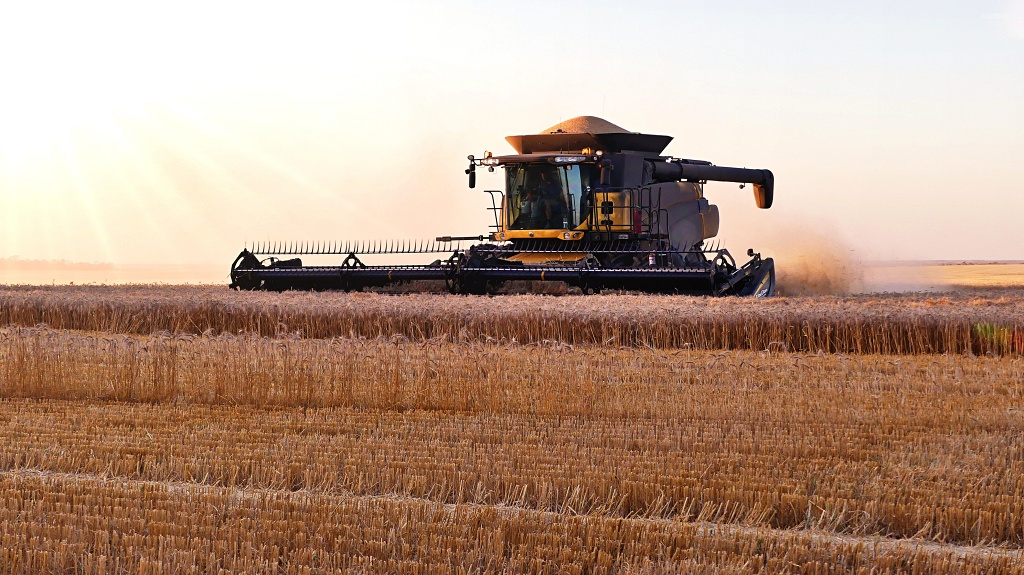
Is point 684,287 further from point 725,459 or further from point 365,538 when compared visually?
point 365,538

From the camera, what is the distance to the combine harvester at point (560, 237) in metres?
18.5

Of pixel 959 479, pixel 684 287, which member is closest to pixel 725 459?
pixel 959 479

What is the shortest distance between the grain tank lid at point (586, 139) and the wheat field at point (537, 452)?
6038mm

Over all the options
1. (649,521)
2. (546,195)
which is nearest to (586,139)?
(546,195)

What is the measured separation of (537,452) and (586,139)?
13089 mm

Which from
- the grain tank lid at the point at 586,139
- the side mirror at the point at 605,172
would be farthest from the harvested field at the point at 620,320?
the grain tank lid at the point at 586,139

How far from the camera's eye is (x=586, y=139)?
19703 millimetres

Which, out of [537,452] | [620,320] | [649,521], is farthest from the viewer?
[620,320]

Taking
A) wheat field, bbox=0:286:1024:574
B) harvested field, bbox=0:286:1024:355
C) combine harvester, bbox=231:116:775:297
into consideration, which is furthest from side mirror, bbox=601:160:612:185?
wheat field, bbox=0:286:1024:574

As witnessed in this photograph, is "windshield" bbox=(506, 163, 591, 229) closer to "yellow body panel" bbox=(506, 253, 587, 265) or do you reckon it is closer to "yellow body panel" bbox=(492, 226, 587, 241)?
"yellow body panel" bbox=(492, 226, 587, 241)

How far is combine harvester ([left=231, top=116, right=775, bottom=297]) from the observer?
60.6 feet

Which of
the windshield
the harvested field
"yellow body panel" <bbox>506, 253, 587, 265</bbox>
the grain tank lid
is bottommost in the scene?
the harvested field

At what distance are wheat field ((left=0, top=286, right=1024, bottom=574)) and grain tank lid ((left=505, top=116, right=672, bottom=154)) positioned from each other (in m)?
6.04

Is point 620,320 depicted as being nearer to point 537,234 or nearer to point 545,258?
point 545,258
